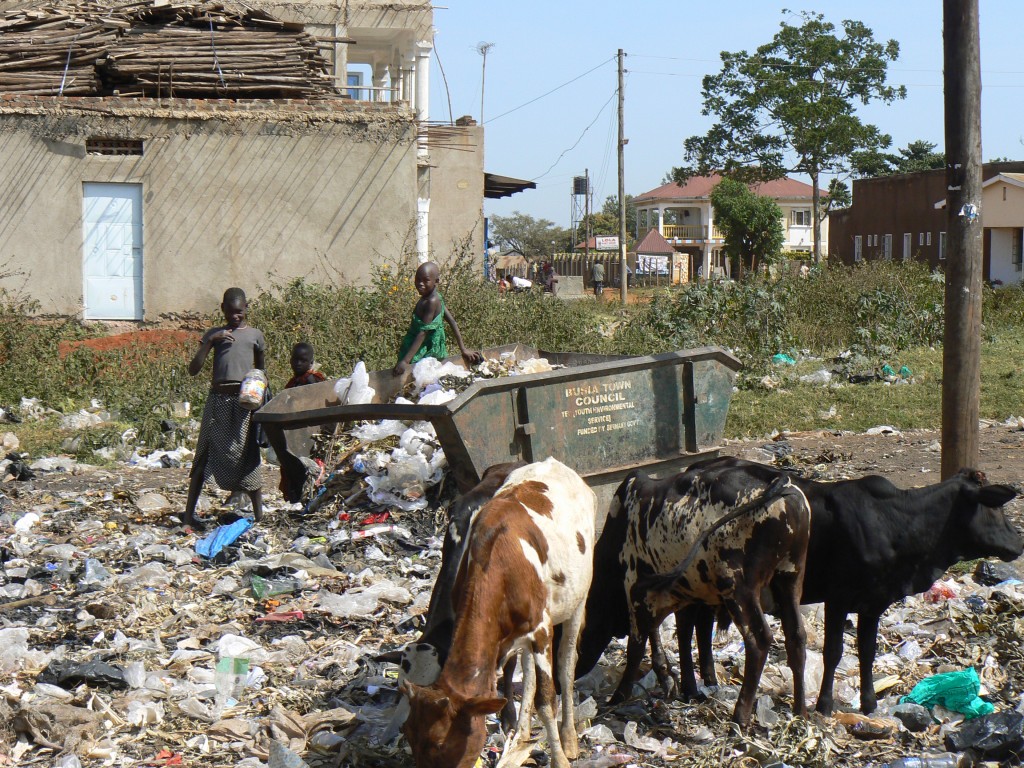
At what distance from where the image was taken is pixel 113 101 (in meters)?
16.5

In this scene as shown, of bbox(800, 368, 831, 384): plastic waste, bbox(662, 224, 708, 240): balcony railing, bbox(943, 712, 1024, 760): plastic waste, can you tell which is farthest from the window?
bbox(662, 224, 708, 240): balcony railing

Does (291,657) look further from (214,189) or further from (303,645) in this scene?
(214,189)

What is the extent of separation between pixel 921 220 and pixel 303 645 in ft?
127

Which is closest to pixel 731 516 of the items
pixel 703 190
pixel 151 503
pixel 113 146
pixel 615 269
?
pixel 151 503

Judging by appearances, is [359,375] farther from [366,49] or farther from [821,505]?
[366,49]

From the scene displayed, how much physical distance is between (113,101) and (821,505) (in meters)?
14.3

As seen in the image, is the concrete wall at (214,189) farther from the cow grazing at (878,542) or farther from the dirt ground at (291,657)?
the cow grazing at (878,542)

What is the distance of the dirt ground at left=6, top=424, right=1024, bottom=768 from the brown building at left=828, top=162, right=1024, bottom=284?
87.6 ft

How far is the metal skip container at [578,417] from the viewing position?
24.1 ft

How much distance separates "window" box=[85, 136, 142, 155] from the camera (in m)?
16.7

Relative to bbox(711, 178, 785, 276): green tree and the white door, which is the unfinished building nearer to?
the white door

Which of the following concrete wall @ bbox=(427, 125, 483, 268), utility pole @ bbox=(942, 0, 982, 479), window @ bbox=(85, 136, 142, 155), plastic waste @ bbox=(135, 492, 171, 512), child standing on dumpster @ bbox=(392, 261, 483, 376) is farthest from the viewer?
concrete wall @ bbox=(427, 125, 483, 268)

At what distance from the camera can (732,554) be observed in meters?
4.85

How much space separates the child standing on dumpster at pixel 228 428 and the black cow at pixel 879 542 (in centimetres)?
427
